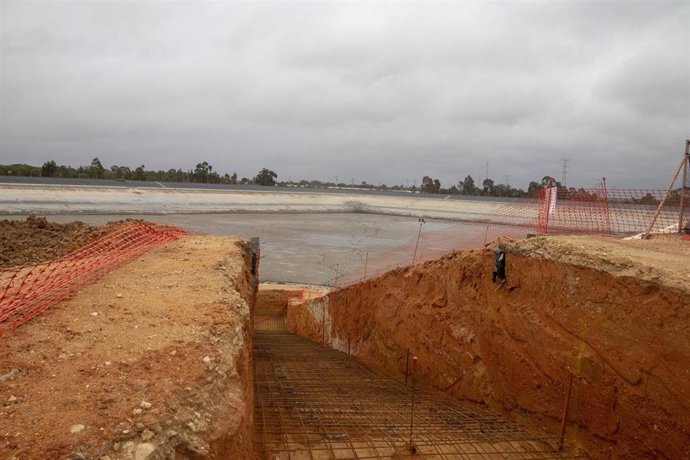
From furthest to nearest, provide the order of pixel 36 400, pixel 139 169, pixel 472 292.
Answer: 1. pixel 139 169
2. pixel 472 292
3. pixel 36 400

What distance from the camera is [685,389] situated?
15.3ft

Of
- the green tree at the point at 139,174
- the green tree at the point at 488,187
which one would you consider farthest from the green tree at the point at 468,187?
the green tree at the point at 139,174

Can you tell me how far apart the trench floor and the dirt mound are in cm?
463

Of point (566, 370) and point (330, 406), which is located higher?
point (566, 370)

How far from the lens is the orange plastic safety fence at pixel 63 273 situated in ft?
14.4

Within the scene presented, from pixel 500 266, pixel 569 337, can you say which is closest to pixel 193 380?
pixel 569 337

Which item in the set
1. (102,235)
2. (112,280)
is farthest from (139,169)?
(112,280)

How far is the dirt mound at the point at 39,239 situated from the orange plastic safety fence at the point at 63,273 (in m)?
0.65

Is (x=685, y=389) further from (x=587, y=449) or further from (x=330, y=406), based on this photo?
(x=330, y=406)

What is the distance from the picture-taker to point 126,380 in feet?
10.5

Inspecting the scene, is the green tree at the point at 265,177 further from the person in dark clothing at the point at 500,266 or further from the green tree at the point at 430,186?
the person in dark clothing at the point at 500,266

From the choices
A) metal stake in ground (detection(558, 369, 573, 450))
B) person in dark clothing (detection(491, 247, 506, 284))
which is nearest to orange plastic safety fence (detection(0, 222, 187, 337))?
person in dark clothing (detection(491, 247, 506, 284))

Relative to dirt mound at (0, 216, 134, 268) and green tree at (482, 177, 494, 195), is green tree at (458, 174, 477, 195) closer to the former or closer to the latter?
green tree at (482, 177, 494, 195)

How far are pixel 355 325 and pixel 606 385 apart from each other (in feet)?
19.6
